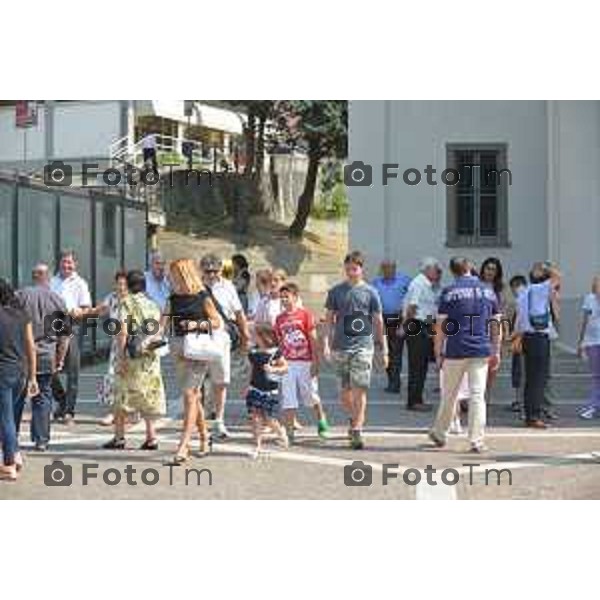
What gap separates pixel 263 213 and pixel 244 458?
2138cm

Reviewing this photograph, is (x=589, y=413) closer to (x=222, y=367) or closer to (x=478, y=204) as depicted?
(x=222, y=367)

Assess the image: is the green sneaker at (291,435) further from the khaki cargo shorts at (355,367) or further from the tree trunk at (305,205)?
the tree trunk at (305,205)

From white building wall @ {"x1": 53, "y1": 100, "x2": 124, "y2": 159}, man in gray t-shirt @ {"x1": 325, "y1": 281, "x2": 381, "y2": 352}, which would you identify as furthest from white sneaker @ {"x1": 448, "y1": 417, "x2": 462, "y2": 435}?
white building wall @ {"x1": 53, "y1": 100, "x2": 124, "y2": 159}

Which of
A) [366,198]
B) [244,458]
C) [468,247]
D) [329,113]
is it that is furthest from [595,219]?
[329,113]

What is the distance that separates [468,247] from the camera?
1959 cm

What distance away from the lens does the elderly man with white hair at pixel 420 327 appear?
1244 cm

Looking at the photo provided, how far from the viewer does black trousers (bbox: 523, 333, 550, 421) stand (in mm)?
11508

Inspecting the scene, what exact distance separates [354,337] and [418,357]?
94.0 inches

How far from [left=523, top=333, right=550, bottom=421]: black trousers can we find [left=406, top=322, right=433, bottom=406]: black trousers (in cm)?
126

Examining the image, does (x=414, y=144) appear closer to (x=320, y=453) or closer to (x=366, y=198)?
(x=366, y=198)

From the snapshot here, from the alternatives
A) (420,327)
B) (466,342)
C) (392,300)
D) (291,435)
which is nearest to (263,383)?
(291,435)

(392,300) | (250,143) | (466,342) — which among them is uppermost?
(250,143)

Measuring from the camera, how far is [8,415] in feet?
28.3

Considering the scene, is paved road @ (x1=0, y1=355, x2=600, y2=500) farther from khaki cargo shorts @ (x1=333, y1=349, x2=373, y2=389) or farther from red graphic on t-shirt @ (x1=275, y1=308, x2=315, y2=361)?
red graphic on t-shirt @ (x1=275, y1=308, x2=315, y2=361)
